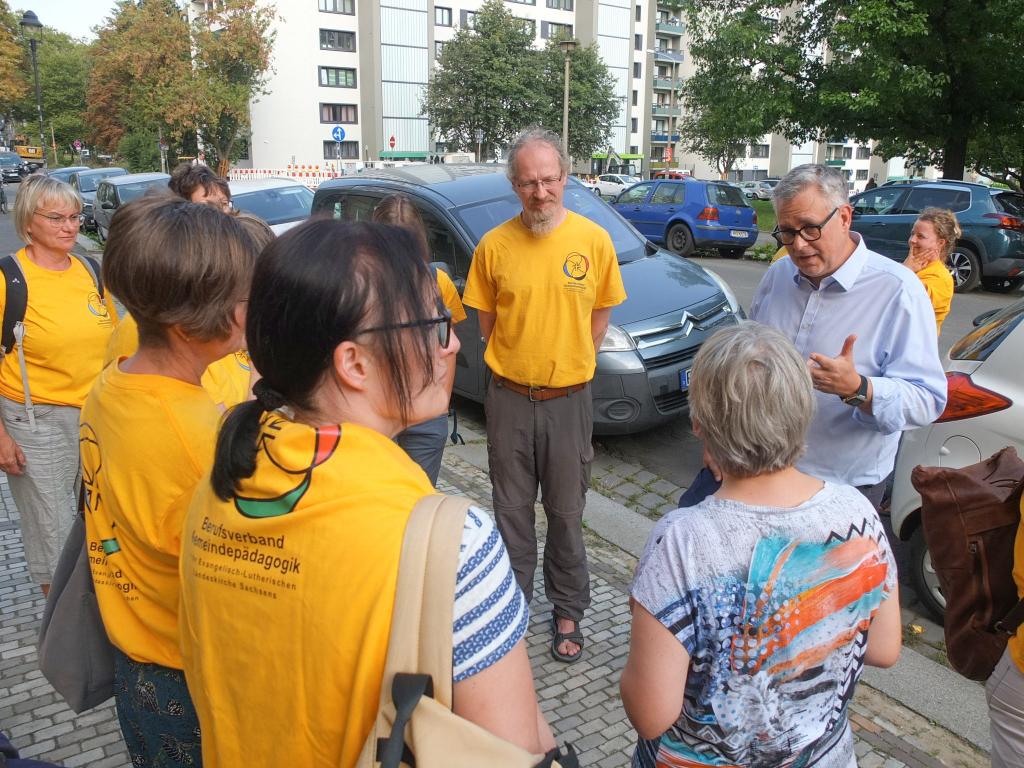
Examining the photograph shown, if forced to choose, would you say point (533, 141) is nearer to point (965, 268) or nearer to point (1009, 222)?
point (1009, 222)

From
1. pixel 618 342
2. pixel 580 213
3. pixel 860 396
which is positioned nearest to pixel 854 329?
pixel 860 396

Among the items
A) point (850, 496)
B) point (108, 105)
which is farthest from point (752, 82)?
point (108, 105)

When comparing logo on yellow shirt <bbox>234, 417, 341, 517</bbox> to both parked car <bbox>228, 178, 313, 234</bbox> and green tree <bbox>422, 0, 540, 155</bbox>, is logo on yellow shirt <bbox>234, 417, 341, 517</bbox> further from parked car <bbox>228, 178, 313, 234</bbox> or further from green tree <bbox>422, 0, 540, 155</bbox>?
green tree <bbox>422, 0, 540, 155</bbox>

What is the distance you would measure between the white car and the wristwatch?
1.18 metres

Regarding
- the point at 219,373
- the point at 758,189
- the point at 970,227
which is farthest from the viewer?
the point at 758,189

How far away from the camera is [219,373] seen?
2.17 metres

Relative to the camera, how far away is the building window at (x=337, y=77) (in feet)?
176

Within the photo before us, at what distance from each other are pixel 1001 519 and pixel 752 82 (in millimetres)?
20957

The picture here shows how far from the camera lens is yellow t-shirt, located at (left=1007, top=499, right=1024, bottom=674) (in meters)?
1.94

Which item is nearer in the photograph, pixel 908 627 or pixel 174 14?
pixel 908 627

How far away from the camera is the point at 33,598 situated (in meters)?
4.00

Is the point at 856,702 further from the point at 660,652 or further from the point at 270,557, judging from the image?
the point at 270,557

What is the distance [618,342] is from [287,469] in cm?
470

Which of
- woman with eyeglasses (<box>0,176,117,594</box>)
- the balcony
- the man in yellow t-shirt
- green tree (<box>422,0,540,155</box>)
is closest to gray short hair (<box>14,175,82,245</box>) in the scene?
woman with eyeglasses (<box>0,176,117,594</box>)
